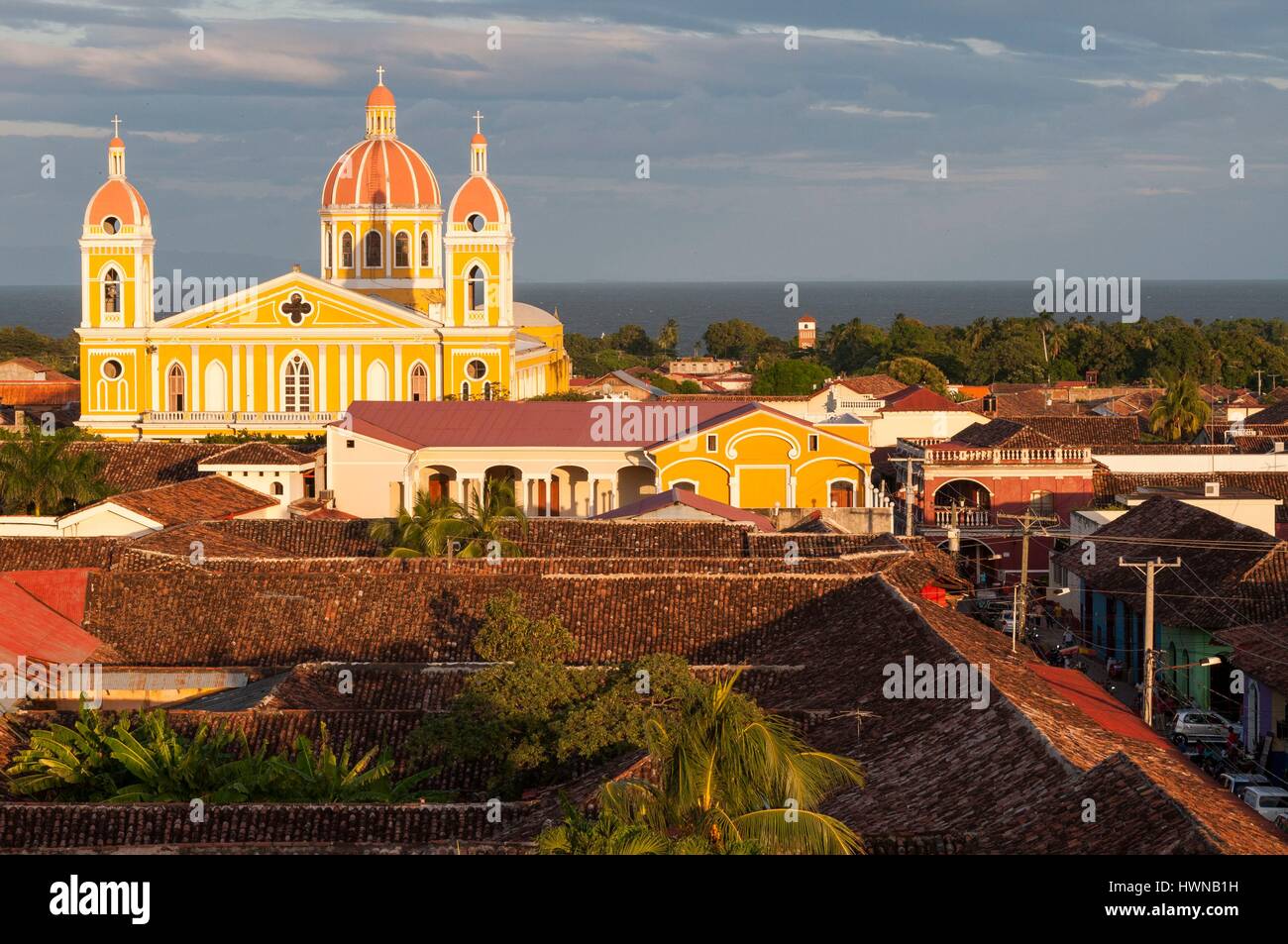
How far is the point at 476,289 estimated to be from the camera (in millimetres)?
59812

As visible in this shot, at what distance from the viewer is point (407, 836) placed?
51.6 feet

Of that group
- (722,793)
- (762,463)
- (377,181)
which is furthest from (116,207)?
(722,793)

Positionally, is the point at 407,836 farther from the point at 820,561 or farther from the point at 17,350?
the point at 17,350

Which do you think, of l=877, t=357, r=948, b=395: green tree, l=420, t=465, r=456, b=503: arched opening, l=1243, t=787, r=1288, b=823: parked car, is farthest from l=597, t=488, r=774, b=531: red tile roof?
l=877, t=357, r=948, b=395: green tree

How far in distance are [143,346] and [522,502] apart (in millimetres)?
17226

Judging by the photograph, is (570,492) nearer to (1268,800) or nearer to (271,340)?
(271,340)

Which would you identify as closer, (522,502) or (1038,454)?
(1038,454)

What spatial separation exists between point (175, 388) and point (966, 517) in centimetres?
2778

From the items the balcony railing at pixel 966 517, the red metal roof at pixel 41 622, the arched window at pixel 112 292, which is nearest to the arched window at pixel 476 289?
the arched window at pixel 112 292

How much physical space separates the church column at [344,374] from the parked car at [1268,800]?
4113 centimetres

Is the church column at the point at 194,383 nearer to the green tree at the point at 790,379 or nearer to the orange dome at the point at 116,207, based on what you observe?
the orange dome at the point at 116,207

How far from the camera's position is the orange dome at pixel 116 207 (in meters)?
59.5

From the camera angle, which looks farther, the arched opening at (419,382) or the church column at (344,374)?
the arched opening at (419,382)

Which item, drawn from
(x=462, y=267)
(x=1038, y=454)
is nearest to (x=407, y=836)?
(x=1038, y=454)
